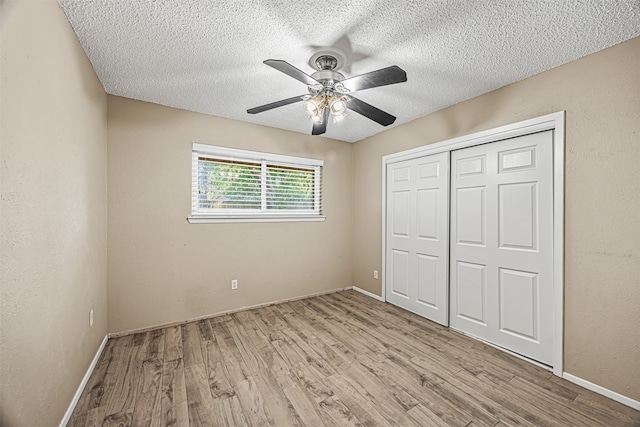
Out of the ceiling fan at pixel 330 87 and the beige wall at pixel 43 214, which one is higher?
the ceiling fan at pixel 330 87

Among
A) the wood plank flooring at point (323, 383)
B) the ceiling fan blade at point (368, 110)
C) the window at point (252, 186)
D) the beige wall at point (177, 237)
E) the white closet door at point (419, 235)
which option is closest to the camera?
the wood plank flooring at point (323, 383)

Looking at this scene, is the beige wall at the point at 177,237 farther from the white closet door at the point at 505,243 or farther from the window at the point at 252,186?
the white closet door at the point at 505,243

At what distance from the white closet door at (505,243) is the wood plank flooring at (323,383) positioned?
25cm

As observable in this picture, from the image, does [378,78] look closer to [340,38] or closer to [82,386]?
[340,38]

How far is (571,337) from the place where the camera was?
1993 millimetres

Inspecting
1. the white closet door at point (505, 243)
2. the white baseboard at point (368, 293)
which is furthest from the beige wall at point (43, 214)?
the white closet door at point (505, 243)

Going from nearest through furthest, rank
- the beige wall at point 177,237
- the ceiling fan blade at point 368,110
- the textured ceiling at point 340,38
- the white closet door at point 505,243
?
1. the textured ceiling at point 340,38
2. the ceiling fan blade at point 368,110
3. the white closet door at point 505,243
4. the beige wall at point 177,237

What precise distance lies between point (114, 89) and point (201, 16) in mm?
1515

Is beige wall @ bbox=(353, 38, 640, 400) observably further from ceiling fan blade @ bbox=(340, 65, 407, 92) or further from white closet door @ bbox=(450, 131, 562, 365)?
ceiling fan blade @ bbox=(340, 65, 407, 92)

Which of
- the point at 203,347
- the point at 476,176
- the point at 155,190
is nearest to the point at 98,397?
the point at 203,347

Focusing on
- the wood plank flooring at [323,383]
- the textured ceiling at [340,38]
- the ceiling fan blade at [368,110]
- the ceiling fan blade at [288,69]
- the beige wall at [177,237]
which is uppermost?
the textured ceiling at [340,38]

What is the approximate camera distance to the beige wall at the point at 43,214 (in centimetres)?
103

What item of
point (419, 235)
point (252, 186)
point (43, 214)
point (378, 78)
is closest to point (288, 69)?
point (378, 78)

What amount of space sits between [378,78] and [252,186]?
7.33 feet
